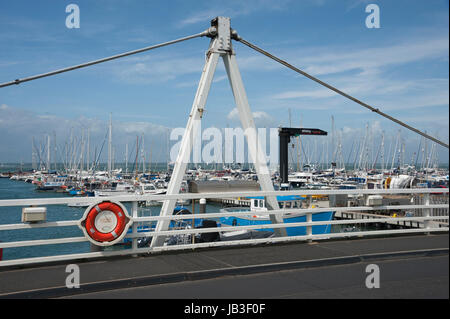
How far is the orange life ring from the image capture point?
816 cm

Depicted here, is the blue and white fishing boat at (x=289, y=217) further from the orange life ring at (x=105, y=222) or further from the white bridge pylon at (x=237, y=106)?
the orange life ring at (x=105, y=222)

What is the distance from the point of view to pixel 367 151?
87.3m

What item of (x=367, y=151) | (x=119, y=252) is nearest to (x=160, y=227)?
(x=119, y=252)

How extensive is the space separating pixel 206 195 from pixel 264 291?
3.10 metres

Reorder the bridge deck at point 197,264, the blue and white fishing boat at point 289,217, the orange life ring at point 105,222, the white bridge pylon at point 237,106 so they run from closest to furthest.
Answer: the bridge deck at point 197,264, the orange life ring at point 105,222, the white bridge pylon at point 237,106, the blue and white fishing boat at point 289,217

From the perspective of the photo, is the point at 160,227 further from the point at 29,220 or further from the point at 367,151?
the point at 367,151

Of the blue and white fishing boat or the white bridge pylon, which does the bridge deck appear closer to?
the white bridge pylon

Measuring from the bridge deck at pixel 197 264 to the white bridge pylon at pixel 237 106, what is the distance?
142cm

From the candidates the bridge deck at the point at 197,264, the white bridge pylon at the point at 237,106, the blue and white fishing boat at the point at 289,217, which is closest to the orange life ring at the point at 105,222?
the bridge deck at the point at 197,264

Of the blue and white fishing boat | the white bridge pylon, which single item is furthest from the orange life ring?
the blue and white fishing boat

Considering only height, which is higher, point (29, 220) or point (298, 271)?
point (29, 220)

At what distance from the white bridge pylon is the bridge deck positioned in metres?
1.42

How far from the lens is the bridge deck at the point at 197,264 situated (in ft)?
22.4
